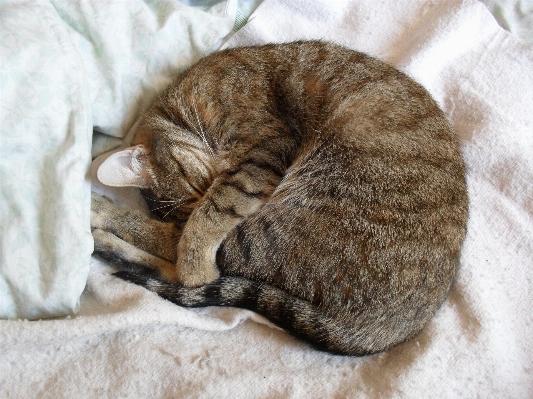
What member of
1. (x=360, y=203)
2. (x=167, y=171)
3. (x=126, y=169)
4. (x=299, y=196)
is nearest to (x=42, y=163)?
(x=126, y=169)

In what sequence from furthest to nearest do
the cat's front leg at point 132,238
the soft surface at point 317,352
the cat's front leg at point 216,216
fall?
the cat's front leg at point 132,238 < the cat's front leg at point 216,216 < the soft surface at point 317,352

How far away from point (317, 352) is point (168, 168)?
0.82 m

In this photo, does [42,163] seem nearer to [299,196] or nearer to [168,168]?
[168,168]

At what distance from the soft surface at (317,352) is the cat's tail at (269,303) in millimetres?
50

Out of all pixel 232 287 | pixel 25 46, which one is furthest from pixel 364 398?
pixel 25 46

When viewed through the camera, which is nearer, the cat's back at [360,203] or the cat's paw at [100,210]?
the cat's back at [360,203]

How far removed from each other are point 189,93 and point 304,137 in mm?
478

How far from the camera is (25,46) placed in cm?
153

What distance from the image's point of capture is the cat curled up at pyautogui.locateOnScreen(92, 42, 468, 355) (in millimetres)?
1402

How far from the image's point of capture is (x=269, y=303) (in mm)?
1454

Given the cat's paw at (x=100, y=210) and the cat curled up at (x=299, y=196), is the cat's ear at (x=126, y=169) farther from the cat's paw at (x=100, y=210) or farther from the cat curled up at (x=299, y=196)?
the cat's paw at (x=100, y=210)

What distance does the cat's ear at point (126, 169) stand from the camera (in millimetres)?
1605

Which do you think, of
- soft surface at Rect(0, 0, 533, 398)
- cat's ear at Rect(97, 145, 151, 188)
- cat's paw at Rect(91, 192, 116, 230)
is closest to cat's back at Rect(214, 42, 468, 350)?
soft surface at Rect(0, 0, 533, 398)

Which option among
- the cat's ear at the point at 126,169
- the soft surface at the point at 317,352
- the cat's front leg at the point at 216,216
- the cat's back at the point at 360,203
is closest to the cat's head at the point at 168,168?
the cat's ear at the point at 126,169
